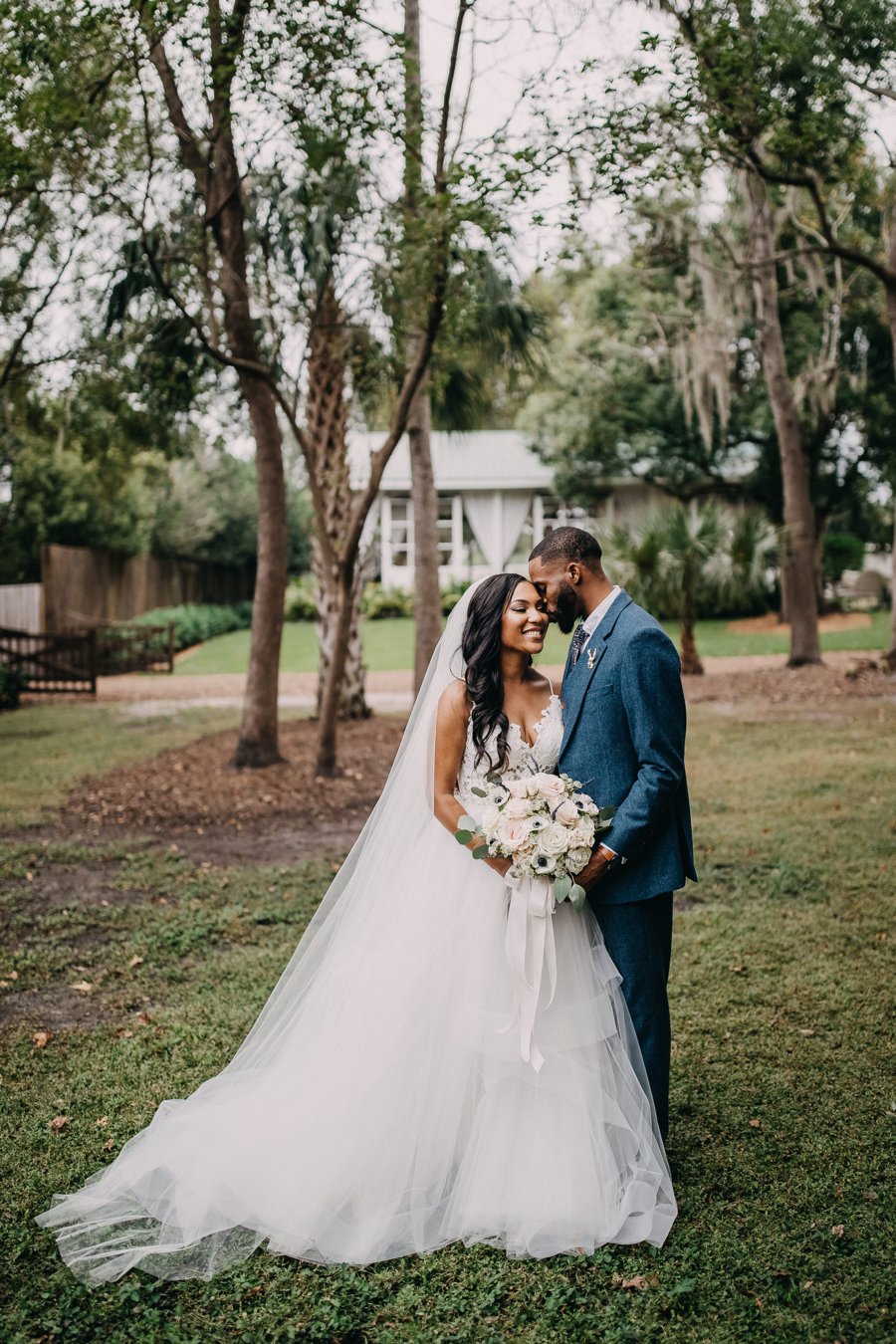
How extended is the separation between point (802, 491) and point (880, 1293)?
1566 cm

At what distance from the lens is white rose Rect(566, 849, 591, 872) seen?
10.8ft

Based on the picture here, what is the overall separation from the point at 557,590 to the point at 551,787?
26.9 inches

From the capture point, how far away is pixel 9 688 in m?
18.2

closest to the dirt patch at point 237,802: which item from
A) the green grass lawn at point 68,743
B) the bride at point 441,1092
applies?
the green grass lawn at point 68,743

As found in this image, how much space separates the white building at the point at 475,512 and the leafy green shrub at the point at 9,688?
15.1 metres

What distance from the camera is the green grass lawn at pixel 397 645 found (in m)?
23.0

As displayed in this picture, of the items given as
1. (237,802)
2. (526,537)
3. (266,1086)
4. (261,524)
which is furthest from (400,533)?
(266,1086)

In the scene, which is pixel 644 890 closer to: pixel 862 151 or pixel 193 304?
pixel 193 304

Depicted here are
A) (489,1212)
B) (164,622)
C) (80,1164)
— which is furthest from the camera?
(164,622)

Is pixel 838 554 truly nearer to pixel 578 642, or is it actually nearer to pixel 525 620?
pixel 578 642

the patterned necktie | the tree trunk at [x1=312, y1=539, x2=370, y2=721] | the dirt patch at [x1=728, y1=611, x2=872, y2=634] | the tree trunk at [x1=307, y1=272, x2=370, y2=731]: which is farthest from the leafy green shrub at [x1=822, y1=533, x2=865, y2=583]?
the patterned necktie

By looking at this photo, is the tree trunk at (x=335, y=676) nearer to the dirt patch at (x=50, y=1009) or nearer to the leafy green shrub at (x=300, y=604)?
the dirt patch at (x=50, y=1009)

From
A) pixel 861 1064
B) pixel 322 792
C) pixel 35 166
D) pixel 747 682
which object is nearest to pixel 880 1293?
pixel 861 1064

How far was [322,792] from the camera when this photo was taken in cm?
1033
